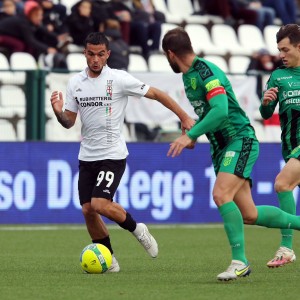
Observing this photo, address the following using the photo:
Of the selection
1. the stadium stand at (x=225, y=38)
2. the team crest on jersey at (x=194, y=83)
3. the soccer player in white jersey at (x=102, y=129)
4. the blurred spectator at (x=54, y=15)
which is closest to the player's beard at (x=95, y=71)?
the soccer player in white jersey at (x=102, y=129)

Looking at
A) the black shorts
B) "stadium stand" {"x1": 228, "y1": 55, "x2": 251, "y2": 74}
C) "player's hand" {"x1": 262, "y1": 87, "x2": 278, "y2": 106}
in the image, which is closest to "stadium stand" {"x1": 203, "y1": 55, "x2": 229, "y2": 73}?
"stadium stand" {"x1": 228, "y1": 55, "x2": 251, "y2": 74}

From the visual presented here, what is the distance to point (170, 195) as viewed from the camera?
17.7 m

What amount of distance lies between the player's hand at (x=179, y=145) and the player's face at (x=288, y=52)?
193 cm

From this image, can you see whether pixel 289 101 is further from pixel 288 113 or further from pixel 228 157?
pixel 228 157

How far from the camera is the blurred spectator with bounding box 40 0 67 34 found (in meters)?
20.2

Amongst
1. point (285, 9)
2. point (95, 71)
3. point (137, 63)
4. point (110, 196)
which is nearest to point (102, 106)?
point (95, 71)

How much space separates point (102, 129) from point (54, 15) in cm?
1027

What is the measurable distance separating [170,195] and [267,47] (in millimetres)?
7171

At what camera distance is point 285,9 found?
25.3 metres

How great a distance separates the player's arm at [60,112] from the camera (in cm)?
1028

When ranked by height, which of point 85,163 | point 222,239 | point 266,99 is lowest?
point 222,239

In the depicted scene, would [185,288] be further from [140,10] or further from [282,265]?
[140,10]

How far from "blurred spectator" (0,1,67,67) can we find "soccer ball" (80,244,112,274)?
8680 mm

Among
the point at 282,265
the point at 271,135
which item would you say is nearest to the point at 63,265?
the point at 282,265
